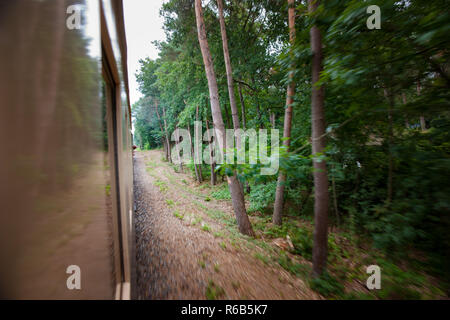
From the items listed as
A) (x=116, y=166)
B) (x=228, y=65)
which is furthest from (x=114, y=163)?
(x=228, y=65)

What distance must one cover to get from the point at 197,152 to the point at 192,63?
8332 millimetres

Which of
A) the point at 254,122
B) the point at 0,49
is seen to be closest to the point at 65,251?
the point at 0,49

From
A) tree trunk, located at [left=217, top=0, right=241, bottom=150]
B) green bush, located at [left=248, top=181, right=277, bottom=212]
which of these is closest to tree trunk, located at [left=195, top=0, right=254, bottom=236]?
tree trunk, located at [left=217, top=0, right=241, bottom=150]

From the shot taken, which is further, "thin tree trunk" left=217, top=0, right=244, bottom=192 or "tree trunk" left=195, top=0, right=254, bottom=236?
"thin tree trunk" left=217, top=0, right=244, bottom=192

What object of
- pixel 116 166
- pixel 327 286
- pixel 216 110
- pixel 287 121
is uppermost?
pixel 216 110

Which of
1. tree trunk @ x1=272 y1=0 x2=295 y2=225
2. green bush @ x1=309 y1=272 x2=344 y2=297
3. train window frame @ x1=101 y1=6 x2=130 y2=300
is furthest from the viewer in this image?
tree trunk @ x1=272 y1=0 x2=295 y2=225

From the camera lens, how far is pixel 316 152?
10.1 feet

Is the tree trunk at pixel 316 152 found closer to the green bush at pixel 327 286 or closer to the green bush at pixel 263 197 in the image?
the green bush at pixel 327 286

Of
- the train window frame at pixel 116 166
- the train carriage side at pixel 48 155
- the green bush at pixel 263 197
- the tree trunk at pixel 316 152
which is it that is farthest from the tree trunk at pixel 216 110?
the train carriage side at pixel 48 155

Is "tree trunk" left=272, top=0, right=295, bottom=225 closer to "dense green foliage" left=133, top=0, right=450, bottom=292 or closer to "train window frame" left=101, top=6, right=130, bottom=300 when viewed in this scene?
"dense green foliage" left=133, top=0, right=450, bottom=292

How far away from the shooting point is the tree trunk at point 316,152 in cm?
310

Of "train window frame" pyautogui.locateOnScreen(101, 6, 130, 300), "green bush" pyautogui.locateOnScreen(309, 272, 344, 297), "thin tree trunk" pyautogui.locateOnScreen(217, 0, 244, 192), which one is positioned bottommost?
"green bush" pyautogui.locateOnScreen(309, 272, 344, 297)

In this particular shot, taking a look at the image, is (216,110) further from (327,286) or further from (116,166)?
(327,286)

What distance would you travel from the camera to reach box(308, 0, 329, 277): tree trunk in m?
3.10
